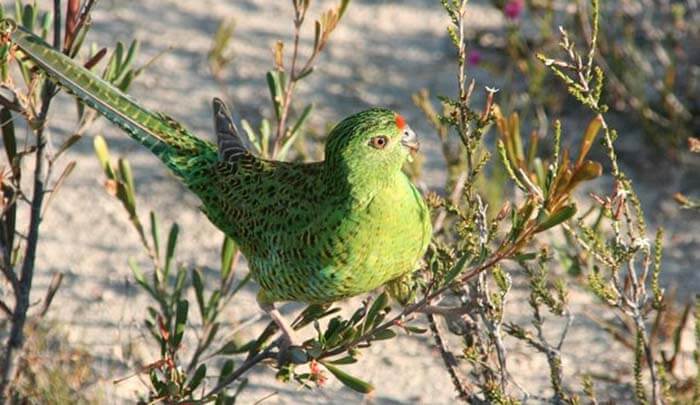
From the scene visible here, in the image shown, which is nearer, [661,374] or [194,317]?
[661,374]

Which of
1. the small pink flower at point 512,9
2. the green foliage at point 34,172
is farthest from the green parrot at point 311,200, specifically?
the small pink flower at point 512,9

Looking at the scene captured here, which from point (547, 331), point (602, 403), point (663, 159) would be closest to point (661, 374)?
point (602, 403)

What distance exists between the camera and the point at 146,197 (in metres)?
5.03

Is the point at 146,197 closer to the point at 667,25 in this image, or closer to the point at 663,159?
the point at 663,159

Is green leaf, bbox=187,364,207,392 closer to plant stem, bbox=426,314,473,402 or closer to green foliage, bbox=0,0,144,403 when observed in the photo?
green foliage, bbox=0,0,144,403

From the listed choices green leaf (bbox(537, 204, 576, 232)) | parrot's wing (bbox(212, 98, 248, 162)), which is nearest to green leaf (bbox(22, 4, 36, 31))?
parrot's wing (bbox(212, 98, 248, 162))

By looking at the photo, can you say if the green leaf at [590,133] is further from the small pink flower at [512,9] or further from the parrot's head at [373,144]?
the small pink flower at [512,9]

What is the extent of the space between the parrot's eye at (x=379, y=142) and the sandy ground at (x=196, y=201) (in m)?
1.26

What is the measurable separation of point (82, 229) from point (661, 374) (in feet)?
9.31

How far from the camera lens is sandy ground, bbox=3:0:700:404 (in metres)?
4.25

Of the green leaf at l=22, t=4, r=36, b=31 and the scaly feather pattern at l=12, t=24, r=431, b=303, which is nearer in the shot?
the scaly feather pattern at l=12, t=24, r=431, b=303

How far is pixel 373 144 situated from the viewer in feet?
9.29

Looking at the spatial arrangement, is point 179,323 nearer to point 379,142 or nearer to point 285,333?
point 285,333

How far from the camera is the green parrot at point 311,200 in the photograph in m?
2.81
